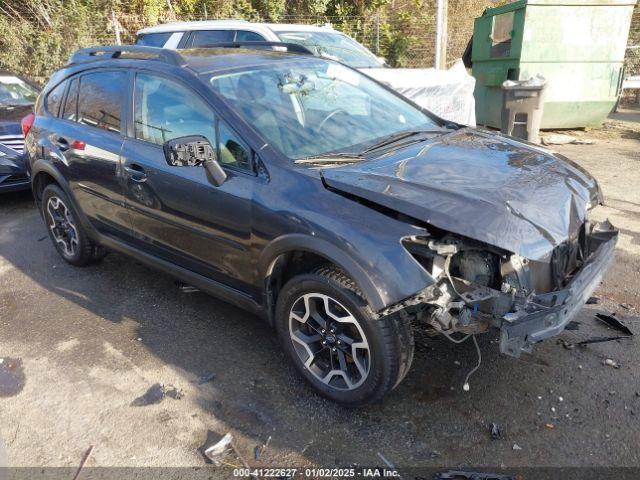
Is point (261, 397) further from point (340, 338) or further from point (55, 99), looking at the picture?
point (55, 99)

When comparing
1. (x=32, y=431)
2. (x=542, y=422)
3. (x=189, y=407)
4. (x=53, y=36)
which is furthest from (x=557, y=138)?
(x=53, y=36)

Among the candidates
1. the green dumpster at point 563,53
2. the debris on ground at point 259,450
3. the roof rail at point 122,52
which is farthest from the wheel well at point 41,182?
the green dumpster at point 563,53

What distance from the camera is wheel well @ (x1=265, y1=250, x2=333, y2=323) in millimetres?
2872

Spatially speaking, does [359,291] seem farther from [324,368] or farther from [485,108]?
[485,108]

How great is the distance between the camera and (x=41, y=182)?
16.0 feet

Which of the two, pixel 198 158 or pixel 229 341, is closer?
pixel 198 158

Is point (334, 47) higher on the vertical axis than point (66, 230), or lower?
higher

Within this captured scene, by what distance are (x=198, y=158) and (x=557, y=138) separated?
844 cm

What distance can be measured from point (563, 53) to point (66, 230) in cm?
852

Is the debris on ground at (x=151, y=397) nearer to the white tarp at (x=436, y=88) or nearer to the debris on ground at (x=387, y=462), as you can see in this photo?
the debris on ground at (x=387, y=462)

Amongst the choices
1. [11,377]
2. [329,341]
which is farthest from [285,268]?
[11,377]

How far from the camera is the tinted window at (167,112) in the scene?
3236mm

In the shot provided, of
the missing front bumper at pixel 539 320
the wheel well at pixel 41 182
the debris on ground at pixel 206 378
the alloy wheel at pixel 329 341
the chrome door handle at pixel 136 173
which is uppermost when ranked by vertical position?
the chrome door handle at pixel 136 173

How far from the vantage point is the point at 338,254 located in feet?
8.45
